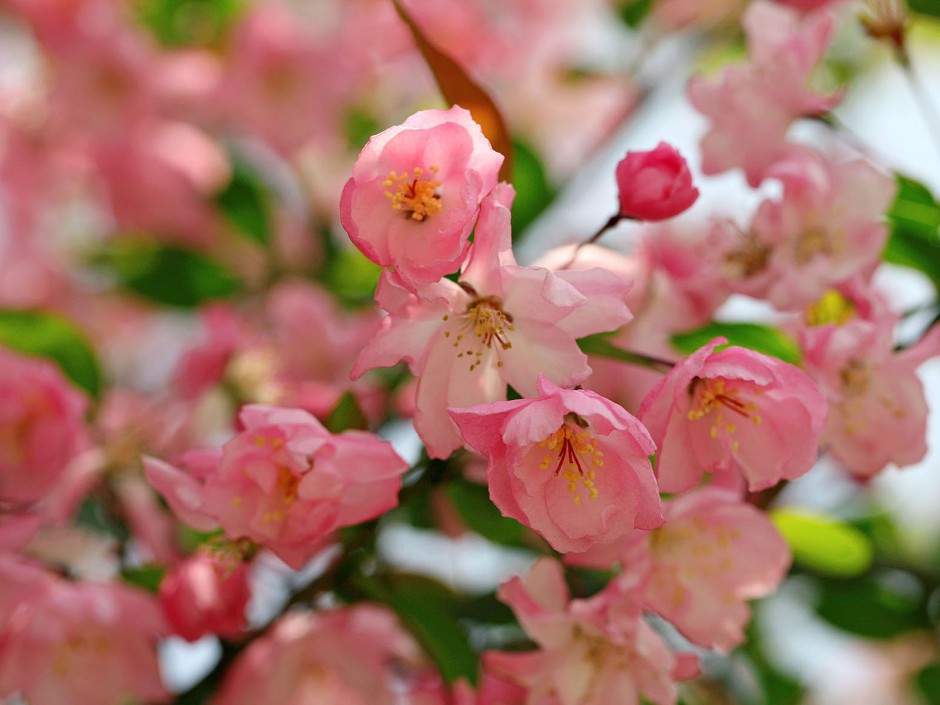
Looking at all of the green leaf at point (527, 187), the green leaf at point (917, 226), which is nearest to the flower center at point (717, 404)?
the green leaf at point (917, 226)

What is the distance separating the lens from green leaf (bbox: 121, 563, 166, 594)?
1161 millimetres

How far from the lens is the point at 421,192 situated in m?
0.82

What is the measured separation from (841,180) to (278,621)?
76cm

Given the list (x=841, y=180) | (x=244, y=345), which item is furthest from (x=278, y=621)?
(x=841, y=180)

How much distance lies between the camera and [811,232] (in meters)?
1.02

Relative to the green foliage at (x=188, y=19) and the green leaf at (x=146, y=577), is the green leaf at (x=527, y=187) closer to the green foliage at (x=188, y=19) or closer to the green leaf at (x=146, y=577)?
the green leaf at (x=146, y=577)

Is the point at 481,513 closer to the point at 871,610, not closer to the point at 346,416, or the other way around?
the point at 346,416

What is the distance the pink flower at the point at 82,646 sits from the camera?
1052mm

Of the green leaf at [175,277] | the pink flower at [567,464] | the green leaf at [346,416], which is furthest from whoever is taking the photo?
the green leaf at [175,277]

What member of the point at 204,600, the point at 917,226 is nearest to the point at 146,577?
the point at 204,600

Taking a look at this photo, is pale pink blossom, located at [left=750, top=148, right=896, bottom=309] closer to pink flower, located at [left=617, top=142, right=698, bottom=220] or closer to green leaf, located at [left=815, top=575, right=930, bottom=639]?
pink flower, located at [left=617, top=142, right=698, bottom=220]

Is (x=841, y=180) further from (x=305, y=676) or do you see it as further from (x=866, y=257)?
(x=305, y=676)

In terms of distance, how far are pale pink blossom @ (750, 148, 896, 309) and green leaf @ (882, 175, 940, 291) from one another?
10 centimetres

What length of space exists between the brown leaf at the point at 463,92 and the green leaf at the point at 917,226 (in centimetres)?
46
